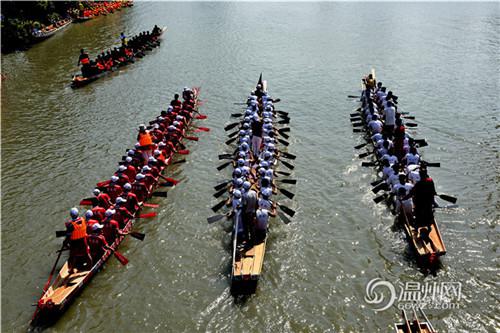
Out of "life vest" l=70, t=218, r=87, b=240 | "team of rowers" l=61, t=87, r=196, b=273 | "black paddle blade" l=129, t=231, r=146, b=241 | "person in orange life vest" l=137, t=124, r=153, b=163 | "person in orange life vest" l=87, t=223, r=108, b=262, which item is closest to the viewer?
"life vest" l=70, t=218, r=87, b=240

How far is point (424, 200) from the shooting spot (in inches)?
520

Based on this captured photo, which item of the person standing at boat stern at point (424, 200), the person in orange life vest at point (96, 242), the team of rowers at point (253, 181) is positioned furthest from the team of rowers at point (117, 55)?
the person standing at boat stern at point (424, 200)

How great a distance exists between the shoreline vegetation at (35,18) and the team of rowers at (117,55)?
10.3 m

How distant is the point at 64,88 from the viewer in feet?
97.7

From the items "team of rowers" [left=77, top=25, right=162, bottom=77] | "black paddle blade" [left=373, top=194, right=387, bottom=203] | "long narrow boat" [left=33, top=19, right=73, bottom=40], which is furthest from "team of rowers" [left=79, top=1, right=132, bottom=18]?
"black paddle blade" [left=373, top=194, right=387, bottom=203]

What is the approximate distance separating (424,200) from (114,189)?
10.7 metres

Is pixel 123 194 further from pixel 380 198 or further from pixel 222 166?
pixel 380 198

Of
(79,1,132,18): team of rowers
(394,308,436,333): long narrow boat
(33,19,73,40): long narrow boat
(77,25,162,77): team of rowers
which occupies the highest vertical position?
(79,1,132,18): team of rowers

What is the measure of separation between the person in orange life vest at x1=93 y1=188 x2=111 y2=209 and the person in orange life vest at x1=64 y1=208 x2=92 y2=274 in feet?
6.28

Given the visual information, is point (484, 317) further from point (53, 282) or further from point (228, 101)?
point (228, 101)

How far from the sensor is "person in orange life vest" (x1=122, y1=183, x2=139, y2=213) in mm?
14953

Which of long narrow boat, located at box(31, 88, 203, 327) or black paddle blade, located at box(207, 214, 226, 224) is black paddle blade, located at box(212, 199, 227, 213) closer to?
black paddle blade, located at box(207, 214, 226, 224)

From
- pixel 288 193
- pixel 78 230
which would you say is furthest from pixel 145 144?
pixel 288 193

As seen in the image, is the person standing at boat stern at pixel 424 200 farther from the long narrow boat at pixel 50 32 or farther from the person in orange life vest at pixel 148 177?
the long narrow boat at pixel 50 32
